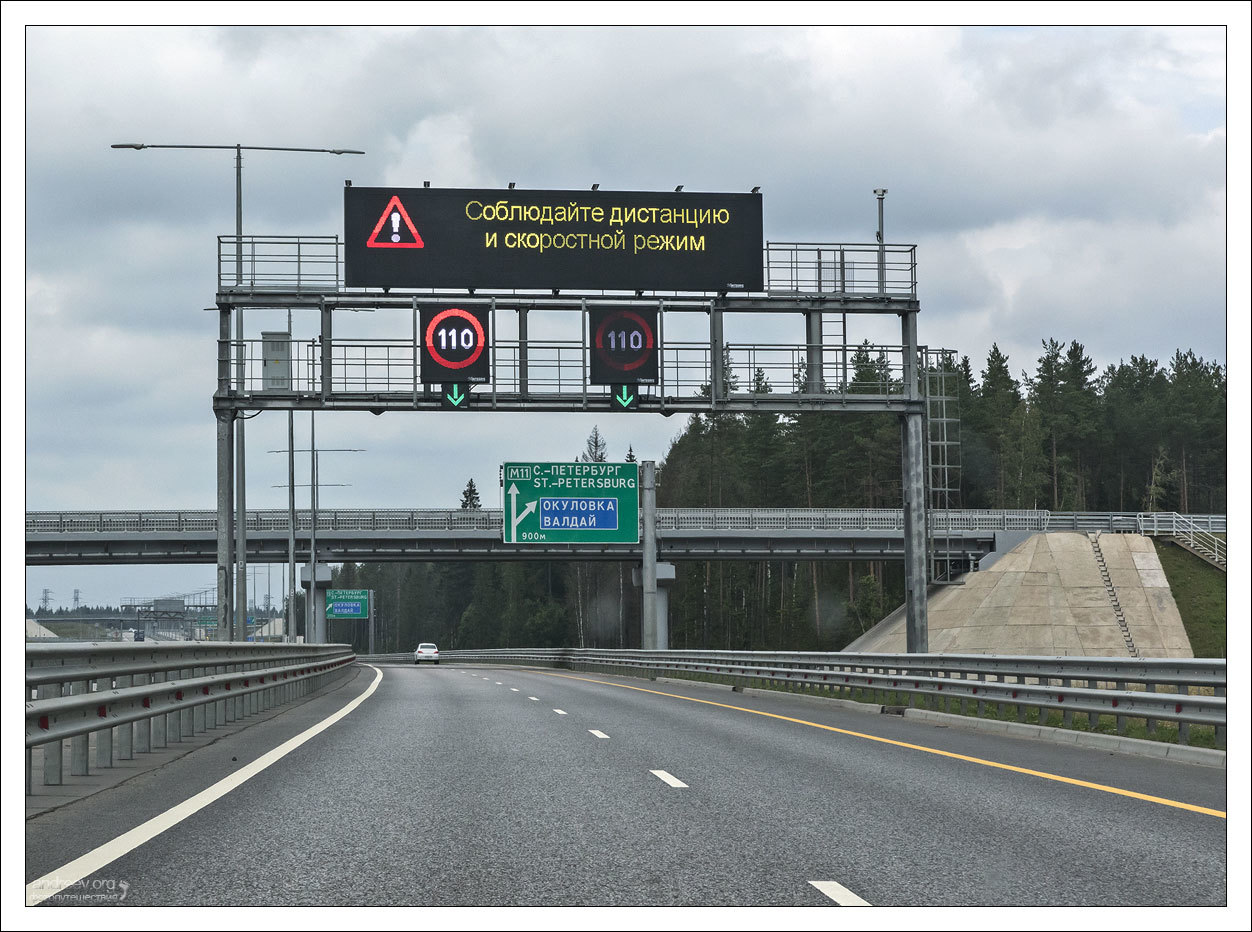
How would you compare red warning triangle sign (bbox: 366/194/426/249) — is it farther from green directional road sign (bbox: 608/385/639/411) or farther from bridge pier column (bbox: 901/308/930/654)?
bridge pier column (bbox: 901/308/930/654)

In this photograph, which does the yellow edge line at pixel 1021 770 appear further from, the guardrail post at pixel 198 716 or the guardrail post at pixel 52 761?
the guardrail post at pixel 52 761

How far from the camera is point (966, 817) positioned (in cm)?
1059

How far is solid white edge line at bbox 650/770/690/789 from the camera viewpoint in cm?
1270

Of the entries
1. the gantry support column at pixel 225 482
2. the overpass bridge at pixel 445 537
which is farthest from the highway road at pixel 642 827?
the overpass bridge at pixel 445 537

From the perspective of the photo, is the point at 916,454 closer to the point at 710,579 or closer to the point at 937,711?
the point at 937,711

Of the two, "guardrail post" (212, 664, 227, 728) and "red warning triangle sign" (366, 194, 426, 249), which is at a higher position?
"red warning triangle sign" (366, 194, 426, 249)

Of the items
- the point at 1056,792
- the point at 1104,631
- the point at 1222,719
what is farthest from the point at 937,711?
the point at 1104,631

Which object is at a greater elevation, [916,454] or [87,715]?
[916,454]

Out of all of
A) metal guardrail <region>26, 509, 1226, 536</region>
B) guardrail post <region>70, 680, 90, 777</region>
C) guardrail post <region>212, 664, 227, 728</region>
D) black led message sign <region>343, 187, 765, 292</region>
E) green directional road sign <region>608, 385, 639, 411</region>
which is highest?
black led message sign <region>343, 187, 765, 292</region>

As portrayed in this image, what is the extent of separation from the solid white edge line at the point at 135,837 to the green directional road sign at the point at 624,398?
17672mm

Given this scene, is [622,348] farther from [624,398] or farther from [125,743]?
[125,743]

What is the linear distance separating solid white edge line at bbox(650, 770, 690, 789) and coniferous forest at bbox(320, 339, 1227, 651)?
300ft

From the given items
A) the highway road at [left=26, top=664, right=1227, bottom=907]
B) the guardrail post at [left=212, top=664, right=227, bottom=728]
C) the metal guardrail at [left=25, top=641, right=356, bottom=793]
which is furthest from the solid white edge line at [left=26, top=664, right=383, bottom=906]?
the guardrail post at [left=212, top=664, right=227, bottom=728]

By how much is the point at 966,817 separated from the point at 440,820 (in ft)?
12.1
